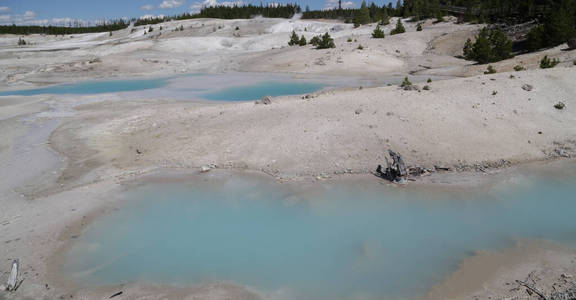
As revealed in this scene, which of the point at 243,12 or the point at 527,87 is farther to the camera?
the point at 243,12

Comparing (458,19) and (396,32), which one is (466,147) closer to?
(396,32)

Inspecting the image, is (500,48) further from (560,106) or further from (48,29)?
(48,29)

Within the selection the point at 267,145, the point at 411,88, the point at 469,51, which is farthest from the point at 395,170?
the point at 469,51

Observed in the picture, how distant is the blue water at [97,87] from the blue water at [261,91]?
23.2 ft

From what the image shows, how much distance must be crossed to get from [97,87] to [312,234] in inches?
1064

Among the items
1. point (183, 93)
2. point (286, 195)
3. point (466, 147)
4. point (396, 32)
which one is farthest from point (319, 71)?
point (286, 195)

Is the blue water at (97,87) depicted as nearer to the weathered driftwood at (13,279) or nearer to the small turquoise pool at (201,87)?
the small turquoise pool at (201,87)

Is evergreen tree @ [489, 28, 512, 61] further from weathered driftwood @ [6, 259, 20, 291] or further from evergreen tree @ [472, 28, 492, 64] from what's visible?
weathered driftwood @ [6, 259, 20, 291]

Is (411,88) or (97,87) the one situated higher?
(411,88)

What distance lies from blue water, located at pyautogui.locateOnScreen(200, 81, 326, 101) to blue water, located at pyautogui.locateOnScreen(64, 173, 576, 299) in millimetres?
12425

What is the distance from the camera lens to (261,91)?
2400 cm

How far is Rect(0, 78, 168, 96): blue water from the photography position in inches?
1068

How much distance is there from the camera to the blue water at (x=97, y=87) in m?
27.1

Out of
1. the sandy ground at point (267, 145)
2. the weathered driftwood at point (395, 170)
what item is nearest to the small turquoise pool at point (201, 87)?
the sandy ground at point (267, 145)
